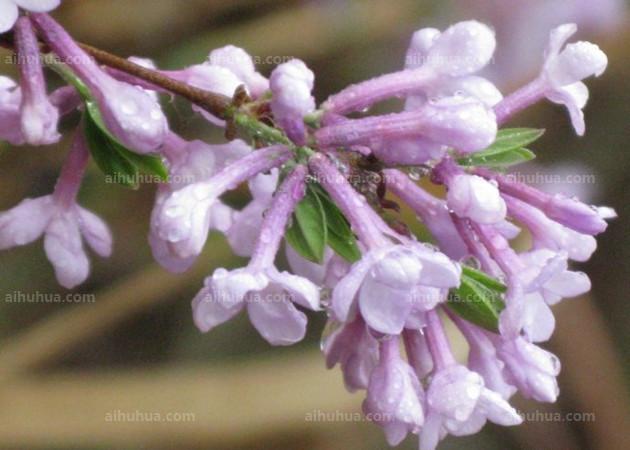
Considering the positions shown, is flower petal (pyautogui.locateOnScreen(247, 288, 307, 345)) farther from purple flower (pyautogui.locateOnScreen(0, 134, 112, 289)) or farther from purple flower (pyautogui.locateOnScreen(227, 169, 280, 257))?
purple flower (pyautogui.locateOnScreen(0, 134, 112, 289))

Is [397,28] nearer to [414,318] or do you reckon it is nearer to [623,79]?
[623,79]

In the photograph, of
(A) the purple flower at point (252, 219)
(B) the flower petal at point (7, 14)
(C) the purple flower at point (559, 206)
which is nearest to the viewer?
(B) the flower petal at point (7, 14)

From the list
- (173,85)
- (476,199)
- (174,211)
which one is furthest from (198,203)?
(476,199)

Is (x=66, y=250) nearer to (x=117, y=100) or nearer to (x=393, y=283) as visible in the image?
(x=117, y=100)

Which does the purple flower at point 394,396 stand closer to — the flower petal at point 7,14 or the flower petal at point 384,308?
the flower petal at point 384,308

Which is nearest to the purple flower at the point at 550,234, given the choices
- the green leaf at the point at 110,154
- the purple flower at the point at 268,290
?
the purple flower at the point at 268,290

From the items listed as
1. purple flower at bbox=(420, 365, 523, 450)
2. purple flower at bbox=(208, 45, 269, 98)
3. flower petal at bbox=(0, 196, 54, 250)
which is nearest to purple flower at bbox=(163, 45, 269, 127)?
purple flower at bbox=(208, 45, 269, 98)
